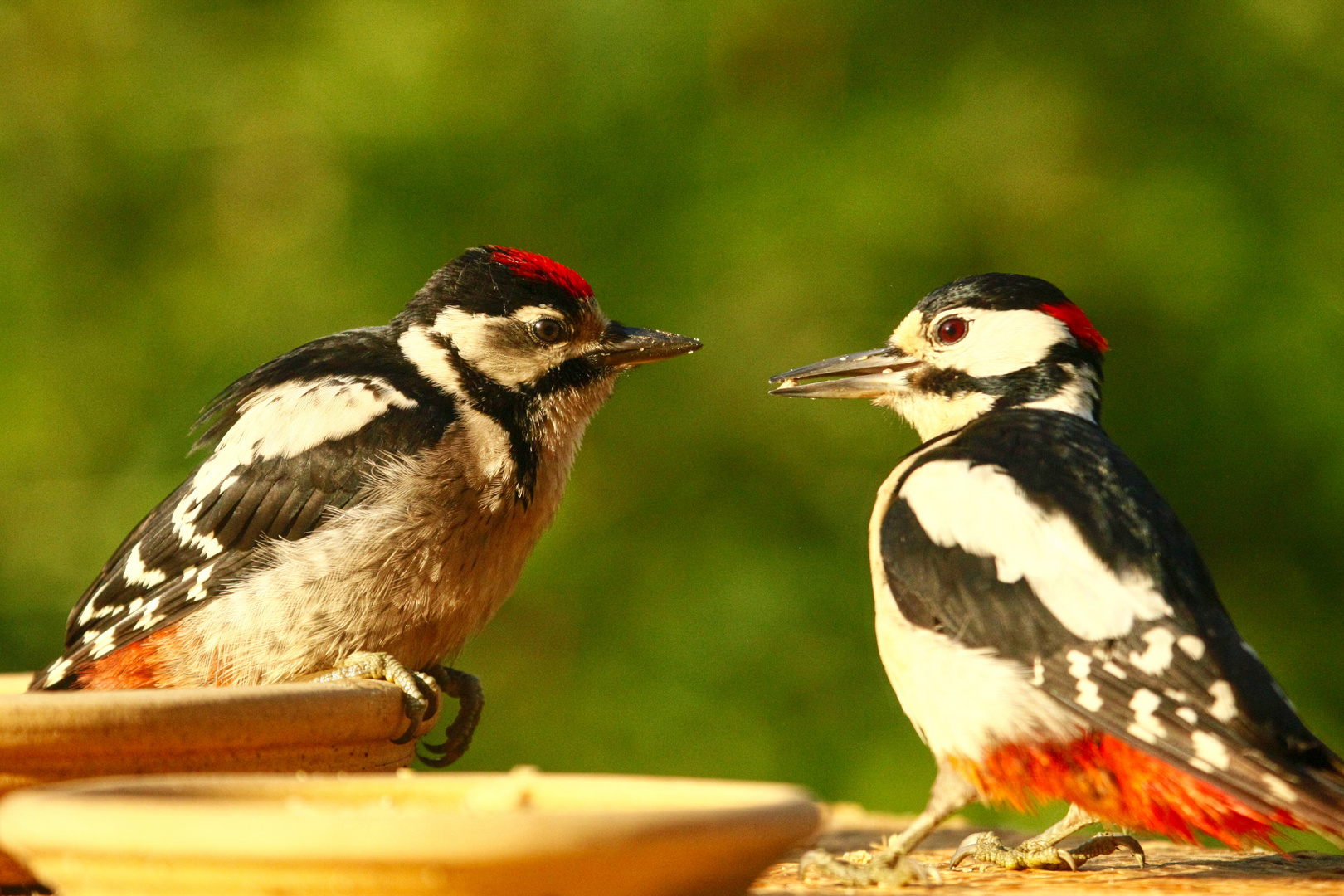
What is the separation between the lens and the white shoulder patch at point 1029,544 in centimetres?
254

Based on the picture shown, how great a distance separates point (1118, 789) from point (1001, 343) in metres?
1.17

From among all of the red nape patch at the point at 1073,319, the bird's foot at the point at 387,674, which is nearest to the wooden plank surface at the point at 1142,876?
the bird's foot at the point at 387,674

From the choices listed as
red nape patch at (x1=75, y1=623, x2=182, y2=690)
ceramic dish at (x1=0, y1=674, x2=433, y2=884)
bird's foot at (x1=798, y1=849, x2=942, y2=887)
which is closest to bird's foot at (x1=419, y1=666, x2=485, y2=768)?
red nape patch at (x1=75, y1=623, x2=182, y2=690)

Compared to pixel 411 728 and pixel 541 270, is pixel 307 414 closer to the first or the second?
pixel 541 270

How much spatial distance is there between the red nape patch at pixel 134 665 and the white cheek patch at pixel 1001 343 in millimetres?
1824

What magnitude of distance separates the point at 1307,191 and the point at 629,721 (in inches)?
151

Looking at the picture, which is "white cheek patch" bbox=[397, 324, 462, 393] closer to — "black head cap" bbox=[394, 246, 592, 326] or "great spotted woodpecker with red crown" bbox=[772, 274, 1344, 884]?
"black head cap" bbox=[394, 246, 592, 326]

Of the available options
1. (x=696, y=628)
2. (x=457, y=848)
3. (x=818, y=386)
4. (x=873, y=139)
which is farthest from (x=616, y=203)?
(x=457, y=848)

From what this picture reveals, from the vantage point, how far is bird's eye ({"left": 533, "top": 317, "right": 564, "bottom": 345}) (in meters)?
3.90

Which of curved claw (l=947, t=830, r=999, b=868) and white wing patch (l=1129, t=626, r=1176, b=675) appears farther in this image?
curved claw (l=947, t=830, r=999, b=868)

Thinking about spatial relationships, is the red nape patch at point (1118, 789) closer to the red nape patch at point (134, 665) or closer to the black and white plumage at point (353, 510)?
the black and white plumage at point (353, 510)

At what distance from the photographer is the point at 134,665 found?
11.2 ft

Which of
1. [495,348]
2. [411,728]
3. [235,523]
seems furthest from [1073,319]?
[235,523]

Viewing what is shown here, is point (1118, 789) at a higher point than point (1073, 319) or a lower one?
lower
